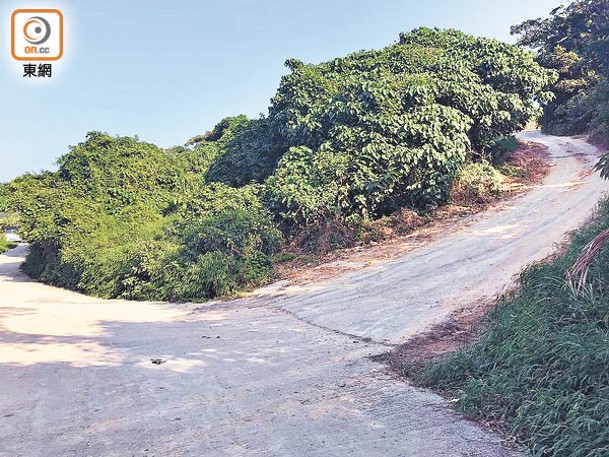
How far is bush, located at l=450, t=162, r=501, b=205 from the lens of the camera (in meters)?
15.5

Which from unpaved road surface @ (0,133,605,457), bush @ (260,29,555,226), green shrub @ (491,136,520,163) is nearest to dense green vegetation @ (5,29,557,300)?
bush @ (260,29,555,226)

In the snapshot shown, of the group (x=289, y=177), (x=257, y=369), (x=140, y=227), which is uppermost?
(x=289, y=177)

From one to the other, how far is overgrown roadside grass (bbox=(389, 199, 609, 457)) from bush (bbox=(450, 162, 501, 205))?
993 centimetres

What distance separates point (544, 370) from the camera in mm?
3953

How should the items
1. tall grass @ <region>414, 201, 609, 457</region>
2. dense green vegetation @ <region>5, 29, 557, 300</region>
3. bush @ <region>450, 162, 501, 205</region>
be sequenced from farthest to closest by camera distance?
bush @ <region>450, 162, 501, 205</region>
dense green vegetation @ <region>5, 29, 557, 300</region>
tall grass @ <region>414, 201, 609, 457</region>

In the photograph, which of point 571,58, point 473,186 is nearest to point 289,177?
point 473,186

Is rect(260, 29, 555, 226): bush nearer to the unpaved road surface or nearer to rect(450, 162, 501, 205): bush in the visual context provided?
rect(450, 162, 501, 205): bush

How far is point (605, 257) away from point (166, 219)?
43.7 ft

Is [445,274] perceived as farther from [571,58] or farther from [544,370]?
[571,58]

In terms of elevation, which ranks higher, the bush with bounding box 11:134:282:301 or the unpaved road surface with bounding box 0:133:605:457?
the bush with bounding box 11:134:282:301

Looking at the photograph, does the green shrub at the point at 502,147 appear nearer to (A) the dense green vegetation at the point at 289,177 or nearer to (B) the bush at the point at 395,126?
(A) the dense green vegetation at the point at 289,177

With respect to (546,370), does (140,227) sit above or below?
above

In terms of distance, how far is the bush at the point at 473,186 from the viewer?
608 inches

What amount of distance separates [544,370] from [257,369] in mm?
3113
